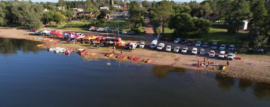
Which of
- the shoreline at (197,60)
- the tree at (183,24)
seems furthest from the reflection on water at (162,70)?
the tree at (183,24)

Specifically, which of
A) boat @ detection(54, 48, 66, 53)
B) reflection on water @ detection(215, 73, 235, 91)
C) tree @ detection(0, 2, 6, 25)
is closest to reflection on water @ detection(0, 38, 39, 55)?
boat @ detection(54, 48, 66, 53)

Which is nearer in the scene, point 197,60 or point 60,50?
point 197,60

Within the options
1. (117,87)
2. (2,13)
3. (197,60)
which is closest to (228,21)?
(197,60)

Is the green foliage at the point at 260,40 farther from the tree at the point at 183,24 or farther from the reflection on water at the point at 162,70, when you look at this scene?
the reflection on water at the point at 162,70

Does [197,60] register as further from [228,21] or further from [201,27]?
[228,21]

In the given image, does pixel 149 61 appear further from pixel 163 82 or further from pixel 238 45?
pixel 238 45

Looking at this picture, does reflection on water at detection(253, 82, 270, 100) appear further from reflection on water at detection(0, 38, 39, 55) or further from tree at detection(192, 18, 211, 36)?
reflection on water at detection(0, 38, 39, 55)

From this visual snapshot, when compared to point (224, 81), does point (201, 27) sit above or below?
above
